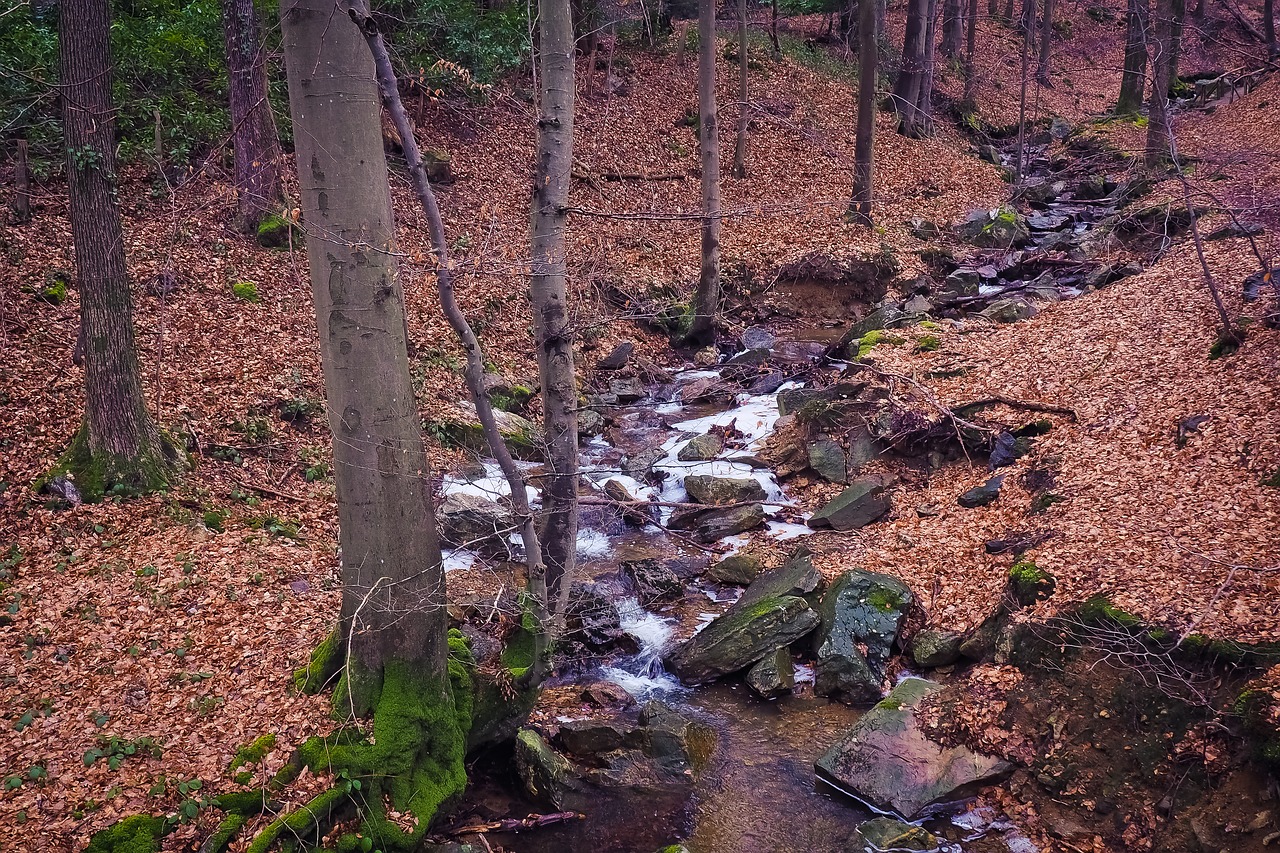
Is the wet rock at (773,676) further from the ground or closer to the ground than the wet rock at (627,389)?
closer to the ground

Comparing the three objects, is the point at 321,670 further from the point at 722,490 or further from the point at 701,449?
the point at 701,449

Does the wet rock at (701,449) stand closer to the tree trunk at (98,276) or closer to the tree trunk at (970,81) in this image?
the tree trunk at (98,276)

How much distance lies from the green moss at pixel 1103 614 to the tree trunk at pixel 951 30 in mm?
32826

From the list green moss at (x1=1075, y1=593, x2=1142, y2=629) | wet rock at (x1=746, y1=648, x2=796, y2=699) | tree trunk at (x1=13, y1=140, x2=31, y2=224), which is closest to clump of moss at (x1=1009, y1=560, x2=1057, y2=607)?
green moss at (x1=1075, y1=593, x2=1142, y2=629)

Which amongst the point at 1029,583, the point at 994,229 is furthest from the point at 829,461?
the point at 994,229

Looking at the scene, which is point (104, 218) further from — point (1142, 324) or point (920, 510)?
point (1142, 324)

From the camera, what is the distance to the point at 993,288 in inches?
725

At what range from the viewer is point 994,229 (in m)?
20.8

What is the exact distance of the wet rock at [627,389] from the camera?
49.0 ft

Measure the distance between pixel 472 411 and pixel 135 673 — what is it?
270 inches

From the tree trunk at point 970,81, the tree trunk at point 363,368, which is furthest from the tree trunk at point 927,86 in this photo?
the tree trunk at point 363,368

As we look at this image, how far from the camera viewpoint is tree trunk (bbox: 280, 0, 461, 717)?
520 centimetres

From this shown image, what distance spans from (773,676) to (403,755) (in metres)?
3.80

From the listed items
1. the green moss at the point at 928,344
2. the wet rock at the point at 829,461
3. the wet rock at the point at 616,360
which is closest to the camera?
the wet rock at the point at 829,461
